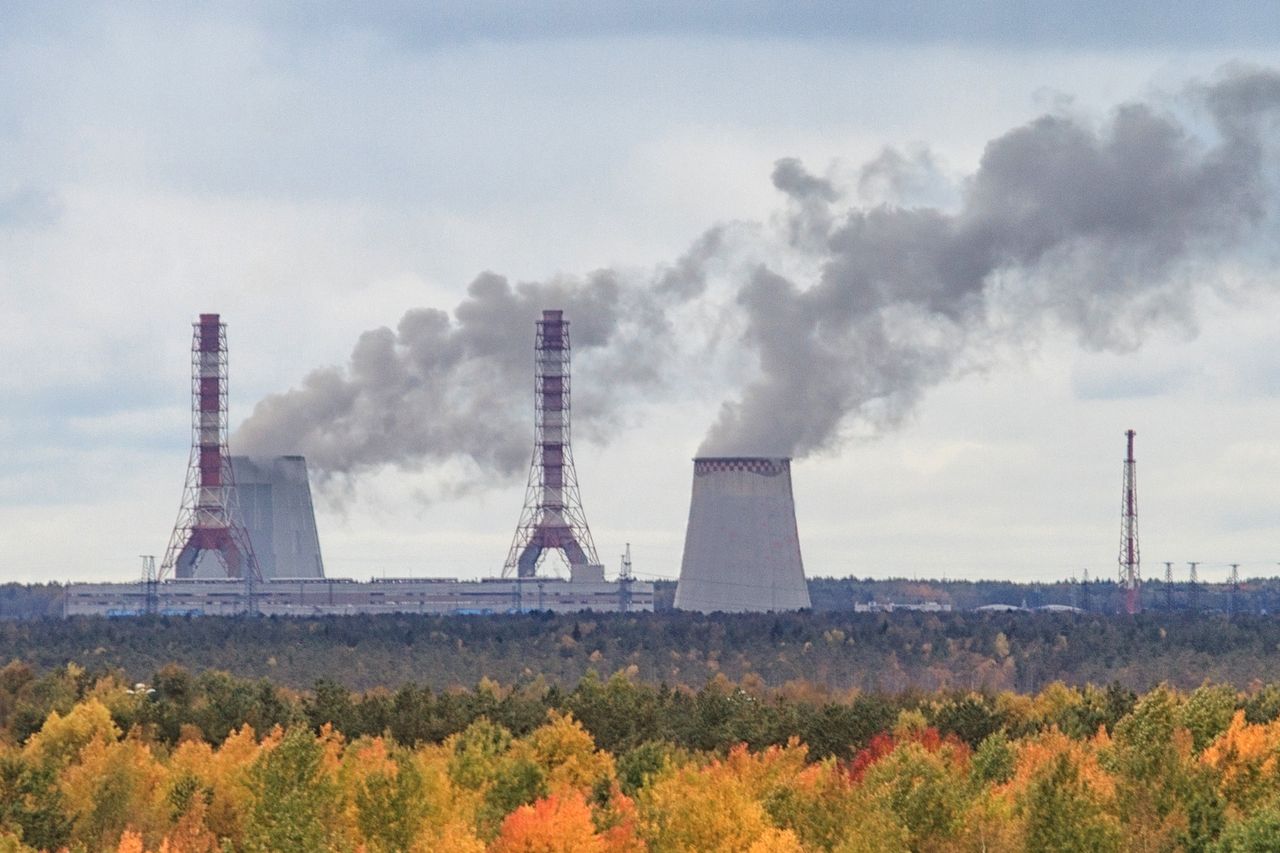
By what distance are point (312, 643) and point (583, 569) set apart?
23.2m

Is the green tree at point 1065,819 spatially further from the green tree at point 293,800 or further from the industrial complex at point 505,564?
the industrial complex at point 505,564

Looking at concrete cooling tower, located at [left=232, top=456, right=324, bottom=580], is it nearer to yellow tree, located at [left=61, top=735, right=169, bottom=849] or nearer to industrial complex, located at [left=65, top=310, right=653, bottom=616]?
industrial complex, located at [left=65, top=310, right=653, bottom=616]

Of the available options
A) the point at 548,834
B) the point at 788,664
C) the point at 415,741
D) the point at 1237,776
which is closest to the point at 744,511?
the point at 788,664

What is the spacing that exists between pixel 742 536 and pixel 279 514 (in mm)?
32990

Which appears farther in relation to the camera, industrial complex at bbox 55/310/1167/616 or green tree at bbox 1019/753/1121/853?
industrial complex at bbox 55/310/1167/616

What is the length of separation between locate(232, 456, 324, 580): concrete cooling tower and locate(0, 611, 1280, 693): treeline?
420 centimetres

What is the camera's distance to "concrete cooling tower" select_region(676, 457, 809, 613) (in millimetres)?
113438

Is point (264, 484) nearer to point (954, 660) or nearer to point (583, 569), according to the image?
point (583, 569)

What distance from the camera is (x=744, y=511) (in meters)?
114

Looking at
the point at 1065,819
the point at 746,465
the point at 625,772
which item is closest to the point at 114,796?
the point at 625,772

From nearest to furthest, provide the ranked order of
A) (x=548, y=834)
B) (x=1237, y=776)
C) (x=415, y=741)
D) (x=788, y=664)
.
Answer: (x=548, y=834) < (x=1237, y=776) < (x=415, y=741) < (x=788, y=664)

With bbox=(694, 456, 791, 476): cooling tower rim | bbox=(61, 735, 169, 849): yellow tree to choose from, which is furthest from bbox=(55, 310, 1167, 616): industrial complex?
bbox=(61, 735, 169, 849): yellow tree

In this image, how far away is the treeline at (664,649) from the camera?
385 feet

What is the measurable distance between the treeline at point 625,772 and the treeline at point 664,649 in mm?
29704
